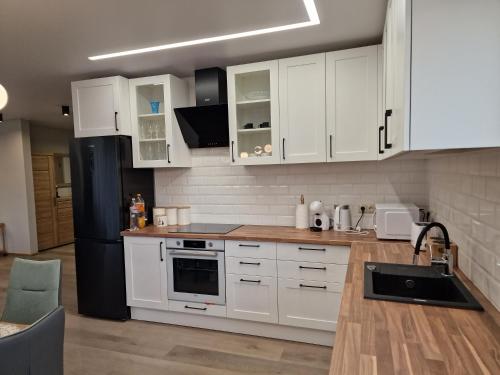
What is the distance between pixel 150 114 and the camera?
3275 millimetres

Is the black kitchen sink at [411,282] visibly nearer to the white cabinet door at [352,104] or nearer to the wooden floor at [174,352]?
the wooden floor at [174,352]

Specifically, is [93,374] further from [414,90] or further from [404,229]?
[414,90]

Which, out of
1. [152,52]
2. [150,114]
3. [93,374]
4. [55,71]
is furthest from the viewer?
[150,114]

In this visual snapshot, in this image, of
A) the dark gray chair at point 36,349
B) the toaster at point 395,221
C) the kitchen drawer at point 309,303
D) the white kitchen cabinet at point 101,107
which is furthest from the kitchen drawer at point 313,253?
the white kitchen cabinet at point 101,107

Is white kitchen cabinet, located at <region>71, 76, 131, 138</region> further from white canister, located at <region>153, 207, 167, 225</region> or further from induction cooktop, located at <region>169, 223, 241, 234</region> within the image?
induction cooktop, located at <region>169, 223, 241, 234</region>

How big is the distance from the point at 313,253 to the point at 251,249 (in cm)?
53

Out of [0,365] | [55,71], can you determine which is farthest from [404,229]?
[55,71]

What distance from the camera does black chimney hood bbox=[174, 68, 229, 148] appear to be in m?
3.08

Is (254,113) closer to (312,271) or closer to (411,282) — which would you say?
(312,271)

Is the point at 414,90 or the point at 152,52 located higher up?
the point at 152,52

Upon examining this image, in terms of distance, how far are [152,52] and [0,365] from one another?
2364 millimetres

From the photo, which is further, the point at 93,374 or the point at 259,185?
the point at 259,185

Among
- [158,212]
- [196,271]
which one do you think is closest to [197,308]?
[196,271]

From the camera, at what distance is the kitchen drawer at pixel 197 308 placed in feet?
9.59
